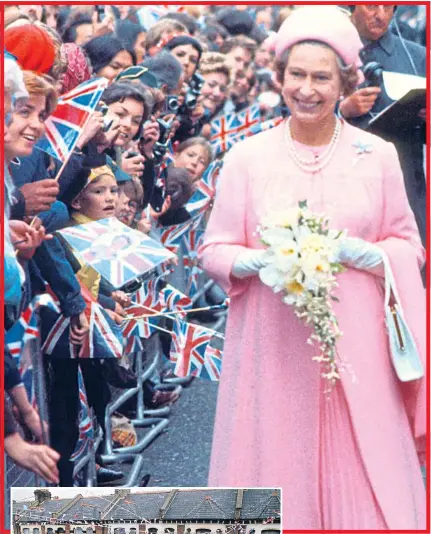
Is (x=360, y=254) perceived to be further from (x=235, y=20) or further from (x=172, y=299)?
(x=235, y=20)

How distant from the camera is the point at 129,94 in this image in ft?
17.8

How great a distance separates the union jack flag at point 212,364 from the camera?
5434 millimetres

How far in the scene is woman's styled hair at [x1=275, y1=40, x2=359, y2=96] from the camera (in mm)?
5141

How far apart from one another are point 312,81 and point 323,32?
0.21 metres

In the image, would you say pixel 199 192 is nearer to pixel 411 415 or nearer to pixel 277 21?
pixel 277 21

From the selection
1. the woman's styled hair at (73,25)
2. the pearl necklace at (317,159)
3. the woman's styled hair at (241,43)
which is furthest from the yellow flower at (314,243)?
the woman's styled hair at (73,25)

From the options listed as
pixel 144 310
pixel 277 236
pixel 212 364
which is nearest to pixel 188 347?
pixel 212 364

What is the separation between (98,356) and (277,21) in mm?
1676

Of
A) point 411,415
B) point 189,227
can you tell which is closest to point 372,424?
point 411,415

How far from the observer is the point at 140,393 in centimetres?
548

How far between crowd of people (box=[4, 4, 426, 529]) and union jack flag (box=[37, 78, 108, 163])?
0.03 m

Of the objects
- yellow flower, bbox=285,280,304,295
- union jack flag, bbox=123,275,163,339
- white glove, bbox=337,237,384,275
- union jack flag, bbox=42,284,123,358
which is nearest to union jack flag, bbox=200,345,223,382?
union jack flag, bbox=123,275,163,339

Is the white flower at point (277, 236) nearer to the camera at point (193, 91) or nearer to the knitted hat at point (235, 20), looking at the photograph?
the camera at point (193, 91)

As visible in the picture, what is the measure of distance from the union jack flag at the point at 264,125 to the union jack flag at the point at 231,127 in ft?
0.06
